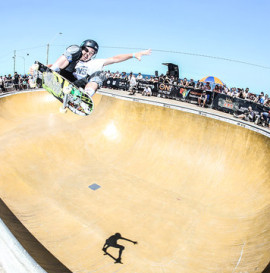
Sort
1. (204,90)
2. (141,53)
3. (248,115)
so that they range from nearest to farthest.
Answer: (141,53) < (248,115) < (204,90)

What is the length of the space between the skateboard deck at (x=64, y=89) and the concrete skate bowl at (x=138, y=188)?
11.7ft

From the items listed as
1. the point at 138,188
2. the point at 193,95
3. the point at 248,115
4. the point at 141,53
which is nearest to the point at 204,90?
the point at 193,95

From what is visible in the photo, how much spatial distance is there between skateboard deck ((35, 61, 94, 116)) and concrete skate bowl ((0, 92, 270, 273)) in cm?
357

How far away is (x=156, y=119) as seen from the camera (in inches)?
471

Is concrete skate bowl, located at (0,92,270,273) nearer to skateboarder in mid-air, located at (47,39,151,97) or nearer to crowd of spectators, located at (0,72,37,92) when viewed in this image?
crowd of spectators, located at (0,72,37,92)

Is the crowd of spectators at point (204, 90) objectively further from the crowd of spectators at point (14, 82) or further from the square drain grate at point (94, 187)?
the square drain grate at point (94, 187)

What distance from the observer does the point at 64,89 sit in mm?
5855

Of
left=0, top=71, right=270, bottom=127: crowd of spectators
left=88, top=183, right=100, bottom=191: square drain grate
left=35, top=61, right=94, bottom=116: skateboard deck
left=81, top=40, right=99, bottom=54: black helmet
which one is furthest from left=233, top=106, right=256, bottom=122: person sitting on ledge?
left=81, top=40, right=99, bottom=54: black helmet

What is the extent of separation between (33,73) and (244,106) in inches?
423

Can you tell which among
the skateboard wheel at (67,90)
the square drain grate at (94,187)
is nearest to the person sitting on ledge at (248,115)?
the square drain grate at (94,187)

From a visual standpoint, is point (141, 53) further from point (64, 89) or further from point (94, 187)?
point (94, 187)

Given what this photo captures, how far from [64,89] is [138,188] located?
17.3 ft

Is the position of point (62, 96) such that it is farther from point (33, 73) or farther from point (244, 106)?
point (244, 106)

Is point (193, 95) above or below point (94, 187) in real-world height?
above
